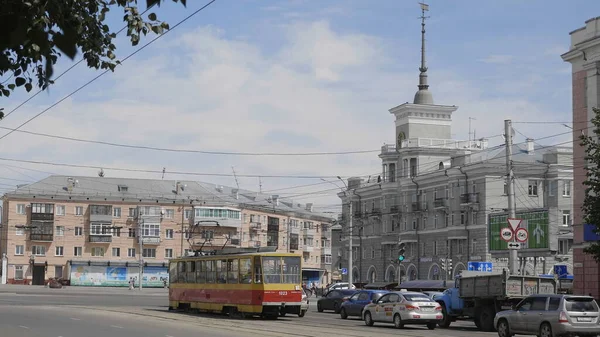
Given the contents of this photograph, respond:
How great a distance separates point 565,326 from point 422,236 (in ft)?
222

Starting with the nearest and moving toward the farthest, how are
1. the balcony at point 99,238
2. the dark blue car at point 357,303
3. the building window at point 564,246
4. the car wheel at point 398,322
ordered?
the car wheel at point 398,322, the dark blue car at point 357,303, the building window at point 564,246, the balcony at point 99,238

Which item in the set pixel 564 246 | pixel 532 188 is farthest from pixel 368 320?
pixel 532 188

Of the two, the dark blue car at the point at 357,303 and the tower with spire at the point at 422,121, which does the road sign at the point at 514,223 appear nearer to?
the dark blue car at the point at 357,303

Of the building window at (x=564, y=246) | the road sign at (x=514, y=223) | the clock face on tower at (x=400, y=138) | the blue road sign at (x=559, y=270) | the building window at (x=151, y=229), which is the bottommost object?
the blue road sign at (x=559, y=270)

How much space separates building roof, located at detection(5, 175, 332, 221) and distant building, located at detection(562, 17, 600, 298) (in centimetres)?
7145

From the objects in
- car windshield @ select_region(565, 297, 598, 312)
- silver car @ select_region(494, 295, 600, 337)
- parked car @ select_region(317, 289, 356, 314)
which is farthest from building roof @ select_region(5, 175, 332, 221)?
car windshield @ select_region(565, 297, 598, 312)

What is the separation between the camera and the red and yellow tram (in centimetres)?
3444

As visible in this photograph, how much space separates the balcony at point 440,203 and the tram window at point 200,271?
165 ft

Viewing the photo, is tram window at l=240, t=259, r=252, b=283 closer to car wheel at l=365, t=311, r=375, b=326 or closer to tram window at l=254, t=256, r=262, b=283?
tram window at l=254, t=256, r=262, b=283

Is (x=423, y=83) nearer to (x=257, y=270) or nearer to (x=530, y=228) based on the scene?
(x=530, y=228)

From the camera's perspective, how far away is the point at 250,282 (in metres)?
34.8

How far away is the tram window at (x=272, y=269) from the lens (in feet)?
113

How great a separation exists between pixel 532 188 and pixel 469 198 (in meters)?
5.50

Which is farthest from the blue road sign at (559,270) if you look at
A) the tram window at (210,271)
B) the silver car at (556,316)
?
the silver car at (556,316)
